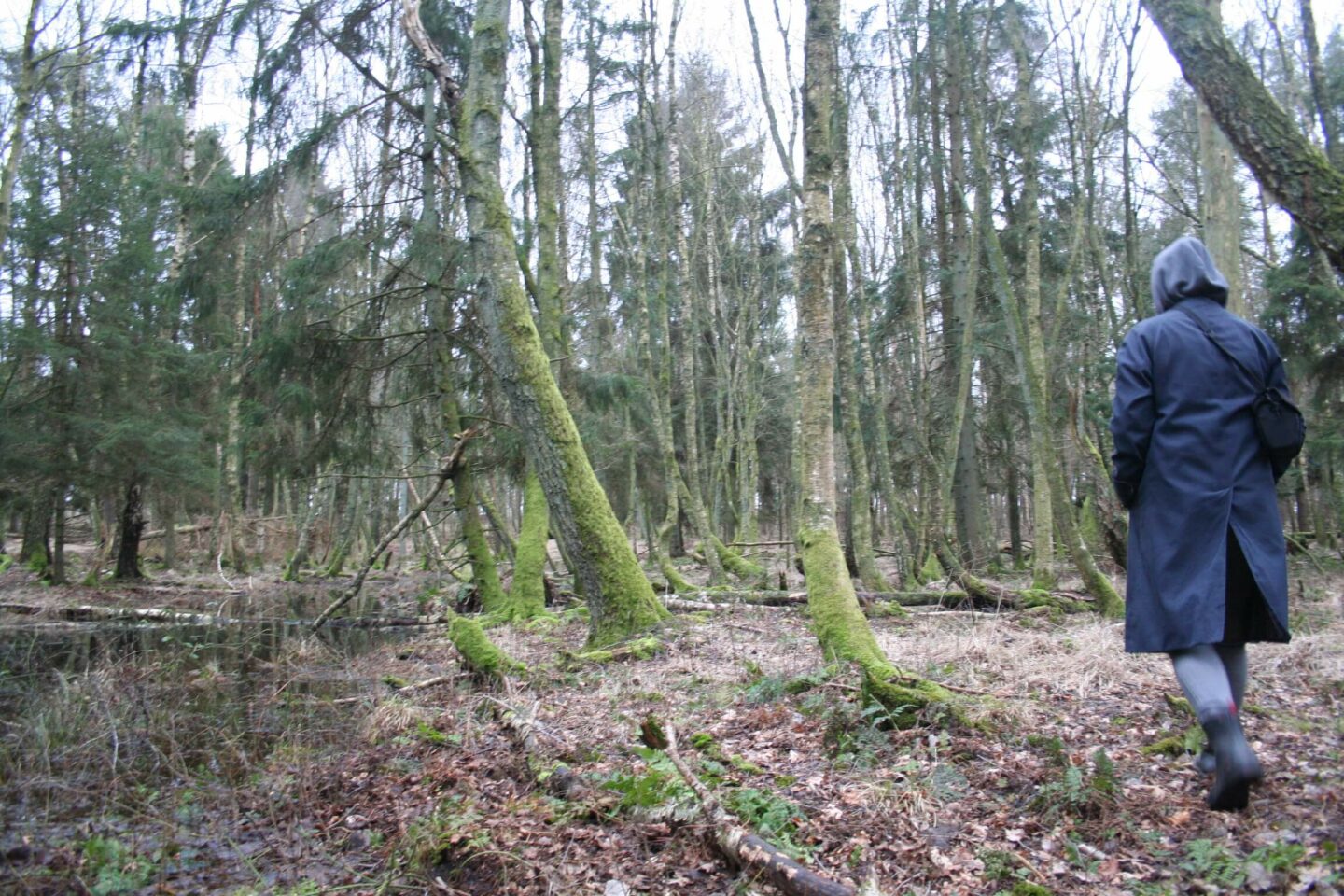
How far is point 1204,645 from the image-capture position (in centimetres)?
297

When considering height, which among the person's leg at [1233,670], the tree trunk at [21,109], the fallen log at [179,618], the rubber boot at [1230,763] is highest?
the tree trunk at [21,109]

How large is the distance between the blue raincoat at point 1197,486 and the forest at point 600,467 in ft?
2.28

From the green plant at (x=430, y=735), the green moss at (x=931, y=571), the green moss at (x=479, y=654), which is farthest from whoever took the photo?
the green moss at (x=931, y=571)

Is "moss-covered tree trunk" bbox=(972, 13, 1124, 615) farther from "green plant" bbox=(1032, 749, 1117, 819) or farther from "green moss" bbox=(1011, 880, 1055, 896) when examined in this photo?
"green moss" bbox=(1011, 880, 1055, 896)

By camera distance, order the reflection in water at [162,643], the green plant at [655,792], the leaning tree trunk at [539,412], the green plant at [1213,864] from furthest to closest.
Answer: the reflection in water at [162,643]
the leaning tree trunk at [539,412]
the green plant at [655,792]
the green plant at [1213,864]

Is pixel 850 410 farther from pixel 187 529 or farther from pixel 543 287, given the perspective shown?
pixel 187 529

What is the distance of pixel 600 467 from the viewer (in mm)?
14562

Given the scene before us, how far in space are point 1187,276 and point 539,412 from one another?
5275mm

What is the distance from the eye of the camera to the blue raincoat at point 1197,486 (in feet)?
9.72

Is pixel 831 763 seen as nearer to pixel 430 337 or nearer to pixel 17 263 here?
pixel 430 337

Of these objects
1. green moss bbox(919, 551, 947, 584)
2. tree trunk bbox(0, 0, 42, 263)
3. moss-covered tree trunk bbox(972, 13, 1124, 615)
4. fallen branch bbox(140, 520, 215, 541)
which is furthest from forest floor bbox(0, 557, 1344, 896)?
fallen branch bbox(140, 520, 215, 541)

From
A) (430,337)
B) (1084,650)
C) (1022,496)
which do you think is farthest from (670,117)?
(1022,496)

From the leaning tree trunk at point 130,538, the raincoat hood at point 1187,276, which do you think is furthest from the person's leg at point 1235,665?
the leaning tree trunk at point 130,538

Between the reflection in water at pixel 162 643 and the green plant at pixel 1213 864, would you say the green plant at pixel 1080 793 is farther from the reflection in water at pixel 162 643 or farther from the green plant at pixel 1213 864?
the reflection in water at pixel 162 643
